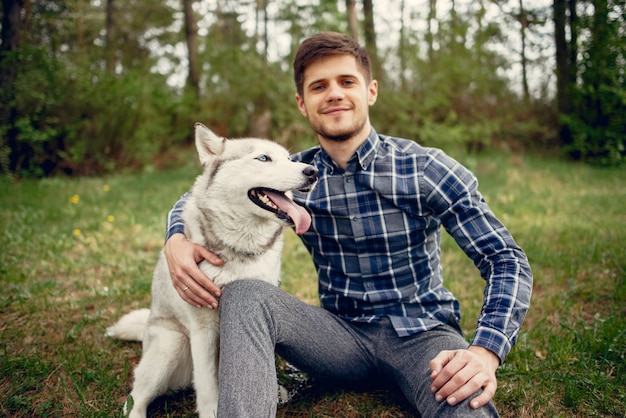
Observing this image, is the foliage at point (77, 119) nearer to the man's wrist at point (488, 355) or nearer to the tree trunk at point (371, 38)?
the tree trunk at point (371, 38)

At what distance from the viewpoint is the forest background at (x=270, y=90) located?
27.3ft

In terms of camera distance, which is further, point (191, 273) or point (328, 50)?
point (328, 50)

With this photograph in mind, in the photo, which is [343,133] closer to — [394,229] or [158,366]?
[394,229]

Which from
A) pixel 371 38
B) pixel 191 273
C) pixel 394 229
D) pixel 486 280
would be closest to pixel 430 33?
pixel 371 38

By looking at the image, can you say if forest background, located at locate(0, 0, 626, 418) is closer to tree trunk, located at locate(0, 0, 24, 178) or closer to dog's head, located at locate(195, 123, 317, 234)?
tree trunk, located at locate(0, 0, 24, 178)

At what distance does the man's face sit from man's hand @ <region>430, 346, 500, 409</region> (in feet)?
4.09

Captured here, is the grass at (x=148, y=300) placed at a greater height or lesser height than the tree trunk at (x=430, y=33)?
lesser

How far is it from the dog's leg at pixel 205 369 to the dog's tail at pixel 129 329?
886 millimetres

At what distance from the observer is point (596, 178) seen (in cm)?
859

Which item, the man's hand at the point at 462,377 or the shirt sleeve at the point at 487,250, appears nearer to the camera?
the man's hand at the point at 462,377

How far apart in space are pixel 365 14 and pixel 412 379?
12265 mm

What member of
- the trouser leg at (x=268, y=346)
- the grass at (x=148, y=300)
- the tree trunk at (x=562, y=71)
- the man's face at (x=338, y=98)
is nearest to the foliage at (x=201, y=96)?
the tree trunk at (x=562, y=71)

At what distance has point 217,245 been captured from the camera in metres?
2.14

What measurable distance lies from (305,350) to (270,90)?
11174 mm
